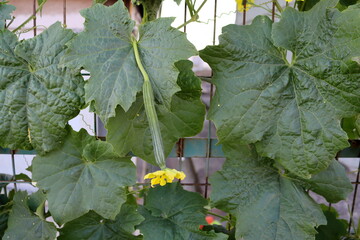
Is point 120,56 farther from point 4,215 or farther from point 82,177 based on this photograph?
point 4,215

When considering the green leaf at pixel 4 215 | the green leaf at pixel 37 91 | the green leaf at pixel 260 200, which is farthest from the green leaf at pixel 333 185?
the green leaf at pixel 4 215

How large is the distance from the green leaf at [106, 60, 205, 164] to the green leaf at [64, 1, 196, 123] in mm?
128

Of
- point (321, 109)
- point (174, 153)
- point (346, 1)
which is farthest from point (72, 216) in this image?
point (346, 1)

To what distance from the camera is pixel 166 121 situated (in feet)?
3.83

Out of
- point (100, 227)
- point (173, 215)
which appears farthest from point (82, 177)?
point (173, 215)

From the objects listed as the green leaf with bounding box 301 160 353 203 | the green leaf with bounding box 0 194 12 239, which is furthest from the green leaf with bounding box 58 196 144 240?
the green leaf with bounding box 301 160 353 203

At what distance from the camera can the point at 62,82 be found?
3.44 ft

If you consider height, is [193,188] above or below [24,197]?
below

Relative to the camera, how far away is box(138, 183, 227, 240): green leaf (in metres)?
1.16

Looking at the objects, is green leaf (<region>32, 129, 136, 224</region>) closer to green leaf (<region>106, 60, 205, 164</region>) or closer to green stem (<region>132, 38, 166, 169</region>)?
green leaf (<region>106, 60, 205, 164</region>)

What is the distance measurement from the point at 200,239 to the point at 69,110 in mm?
495

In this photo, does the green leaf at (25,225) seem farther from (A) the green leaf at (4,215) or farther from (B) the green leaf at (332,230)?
(B) the green leaf at (332,230)

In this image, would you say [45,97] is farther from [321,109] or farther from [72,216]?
[321,109]

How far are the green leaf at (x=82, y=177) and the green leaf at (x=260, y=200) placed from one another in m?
0.27
